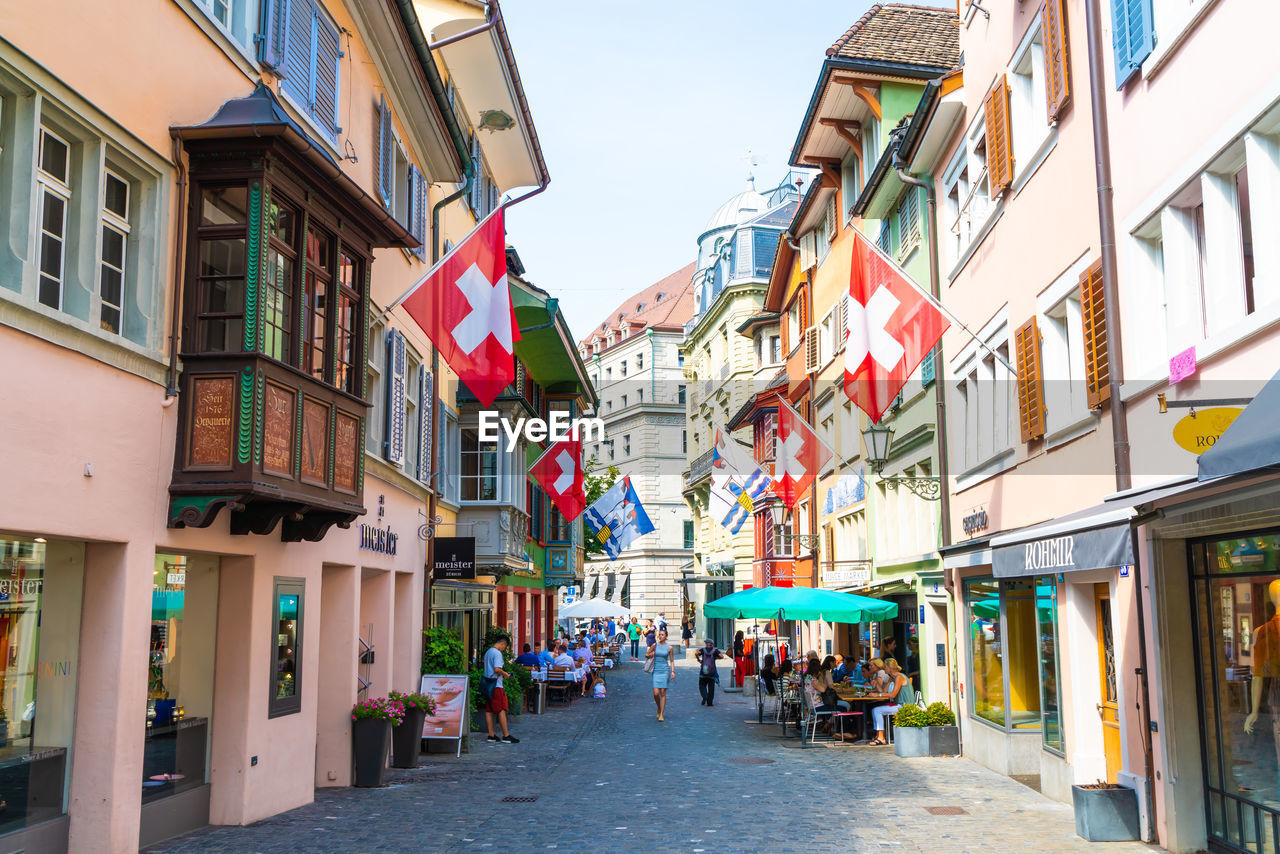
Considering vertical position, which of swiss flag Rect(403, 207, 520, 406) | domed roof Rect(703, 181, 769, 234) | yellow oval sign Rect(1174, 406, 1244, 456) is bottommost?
yellow oval sign Rect(1174, 406, 1244, 456)

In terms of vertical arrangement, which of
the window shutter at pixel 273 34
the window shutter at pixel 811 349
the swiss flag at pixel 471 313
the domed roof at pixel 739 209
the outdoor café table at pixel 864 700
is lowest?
the outdoor café table at pixel 864 700

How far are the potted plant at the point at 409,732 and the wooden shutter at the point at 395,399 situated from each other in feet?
10.6

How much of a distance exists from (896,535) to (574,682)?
32.6 ft

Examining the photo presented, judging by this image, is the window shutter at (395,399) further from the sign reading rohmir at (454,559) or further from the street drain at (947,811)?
the street drain at (947,811)

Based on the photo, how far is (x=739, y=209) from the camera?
67.0 metres

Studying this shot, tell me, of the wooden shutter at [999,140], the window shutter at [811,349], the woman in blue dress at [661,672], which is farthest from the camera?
the window shutter at [811,349]

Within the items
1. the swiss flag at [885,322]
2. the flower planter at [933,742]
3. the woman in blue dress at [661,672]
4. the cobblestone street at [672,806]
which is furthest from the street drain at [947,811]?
the woman in blue dress at [661,672]

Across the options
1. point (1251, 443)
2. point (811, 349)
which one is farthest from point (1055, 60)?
point (811, 349)

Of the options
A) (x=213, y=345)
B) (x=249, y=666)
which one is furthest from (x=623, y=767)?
(x=213, y=345)

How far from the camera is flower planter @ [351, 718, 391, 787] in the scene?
14.6m

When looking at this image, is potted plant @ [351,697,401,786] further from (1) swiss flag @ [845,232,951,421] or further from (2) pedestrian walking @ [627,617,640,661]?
(2) pedestrian walking @ [627,617,640,661]

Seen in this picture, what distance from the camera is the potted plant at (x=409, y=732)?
16.2 meters

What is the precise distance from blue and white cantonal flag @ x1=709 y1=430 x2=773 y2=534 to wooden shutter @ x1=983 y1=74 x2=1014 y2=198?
17315 mm

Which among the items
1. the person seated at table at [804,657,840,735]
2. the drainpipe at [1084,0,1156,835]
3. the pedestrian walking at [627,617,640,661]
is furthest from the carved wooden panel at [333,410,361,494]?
the pedestrian walking at [627,617,640,661]
